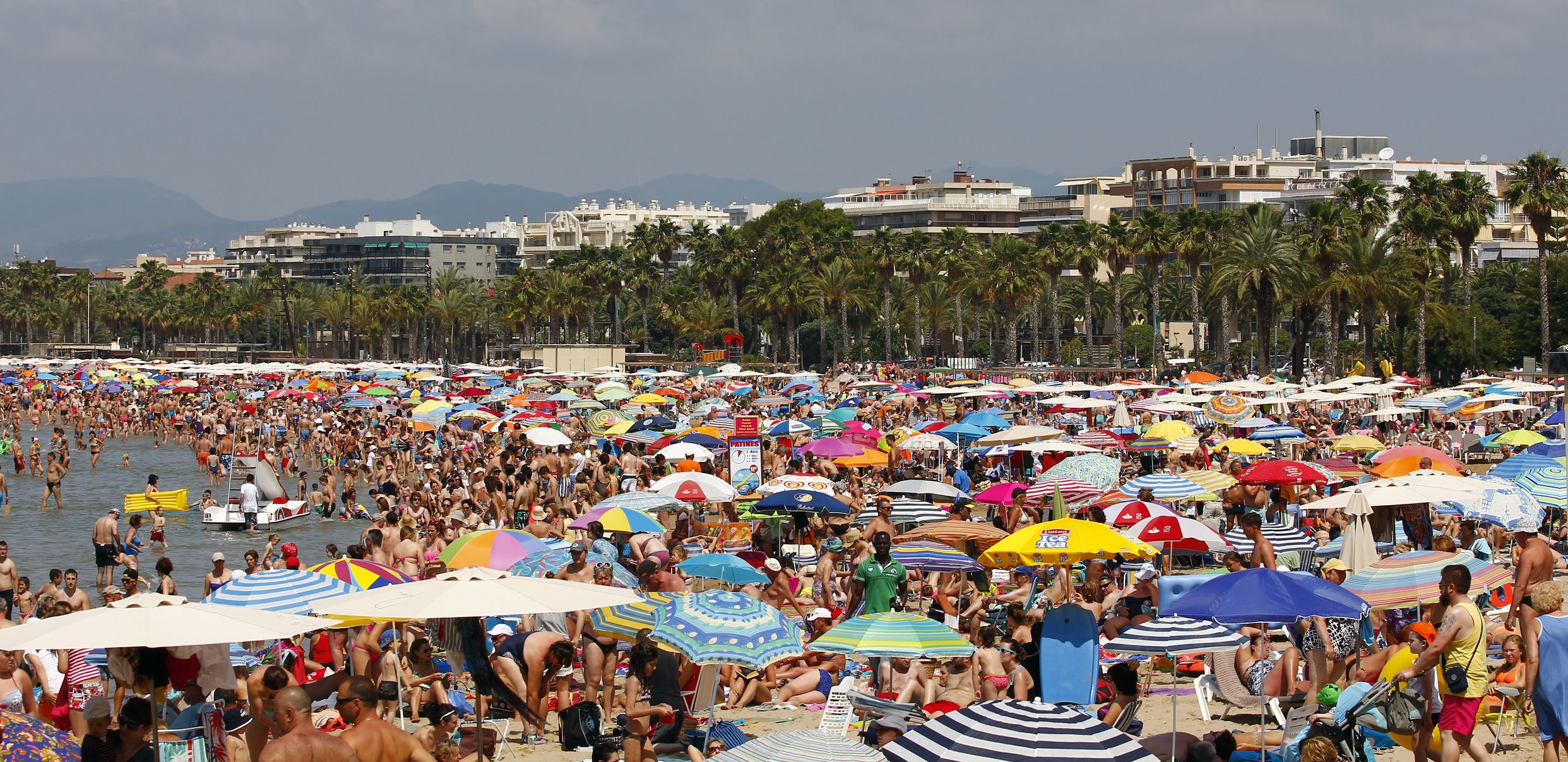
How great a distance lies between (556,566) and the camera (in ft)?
41.5

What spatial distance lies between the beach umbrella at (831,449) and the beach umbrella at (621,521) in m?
5.88

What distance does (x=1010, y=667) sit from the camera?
9867mm

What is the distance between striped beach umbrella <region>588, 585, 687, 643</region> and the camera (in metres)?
10.1

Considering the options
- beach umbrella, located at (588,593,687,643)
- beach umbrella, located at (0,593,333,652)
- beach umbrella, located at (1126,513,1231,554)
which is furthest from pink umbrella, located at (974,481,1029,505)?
beach umbrella, located at (0,593,333,652)

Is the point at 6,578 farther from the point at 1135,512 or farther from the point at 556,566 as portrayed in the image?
the point at 1135,512

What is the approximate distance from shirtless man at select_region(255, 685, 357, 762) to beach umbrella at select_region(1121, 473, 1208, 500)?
10.5 meters

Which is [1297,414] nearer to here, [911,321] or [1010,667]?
[1010,667]

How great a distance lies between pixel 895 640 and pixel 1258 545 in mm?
3683

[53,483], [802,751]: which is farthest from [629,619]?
[53,483]

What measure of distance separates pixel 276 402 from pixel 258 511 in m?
23.4

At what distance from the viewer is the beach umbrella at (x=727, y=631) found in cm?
916

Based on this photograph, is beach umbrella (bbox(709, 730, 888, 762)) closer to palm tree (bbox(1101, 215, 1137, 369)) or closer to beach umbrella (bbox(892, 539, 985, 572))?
beach umbrella (bbox(892, 539, 985, 572))

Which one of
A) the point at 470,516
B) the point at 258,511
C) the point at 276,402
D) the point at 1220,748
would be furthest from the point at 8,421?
the point at 1220,748

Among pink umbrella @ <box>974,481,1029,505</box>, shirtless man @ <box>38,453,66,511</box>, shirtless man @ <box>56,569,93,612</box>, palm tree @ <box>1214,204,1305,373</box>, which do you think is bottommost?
shirtless man @ <box>38,453,66,511</box>
